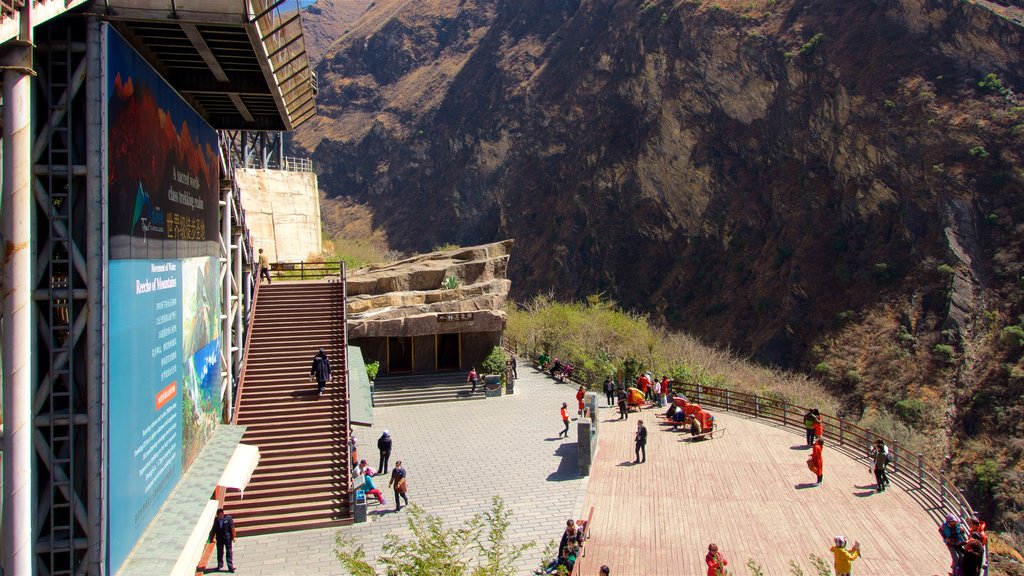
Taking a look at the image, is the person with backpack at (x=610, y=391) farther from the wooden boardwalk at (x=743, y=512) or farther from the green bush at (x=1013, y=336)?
the green bush at (x=1013, y=336)

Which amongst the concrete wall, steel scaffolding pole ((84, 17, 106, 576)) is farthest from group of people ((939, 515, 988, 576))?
the concrete wall

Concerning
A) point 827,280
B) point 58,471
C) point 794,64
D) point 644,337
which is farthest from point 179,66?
point 794,64

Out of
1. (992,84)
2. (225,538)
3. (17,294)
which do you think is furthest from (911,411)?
(17,294)

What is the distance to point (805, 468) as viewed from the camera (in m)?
17.5

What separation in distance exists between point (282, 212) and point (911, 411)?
1372 inches

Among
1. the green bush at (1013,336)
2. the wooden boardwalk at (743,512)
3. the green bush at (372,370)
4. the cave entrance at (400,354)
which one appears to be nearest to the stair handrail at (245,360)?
the green bush at (372,370)

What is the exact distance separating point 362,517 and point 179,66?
356 inches

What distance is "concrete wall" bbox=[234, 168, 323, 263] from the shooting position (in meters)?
33.7

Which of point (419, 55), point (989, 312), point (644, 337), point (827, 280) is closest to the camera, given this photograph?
point (644, 337)

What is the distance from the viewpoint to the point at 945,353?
146ft

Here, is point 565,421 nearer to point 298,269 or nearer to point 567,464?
point 567,464

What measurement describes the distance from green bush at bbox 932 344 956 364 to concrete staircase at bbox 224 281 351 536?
125 feet

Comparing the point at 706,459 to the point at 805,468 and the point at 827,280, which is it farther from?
the point at 827,280

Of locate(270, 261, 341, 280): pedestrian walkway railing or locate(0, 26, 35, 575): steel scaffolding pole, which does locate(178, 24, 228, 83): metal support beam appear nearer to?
locate(0, 26, 35, 575): steel scaffolding pole
